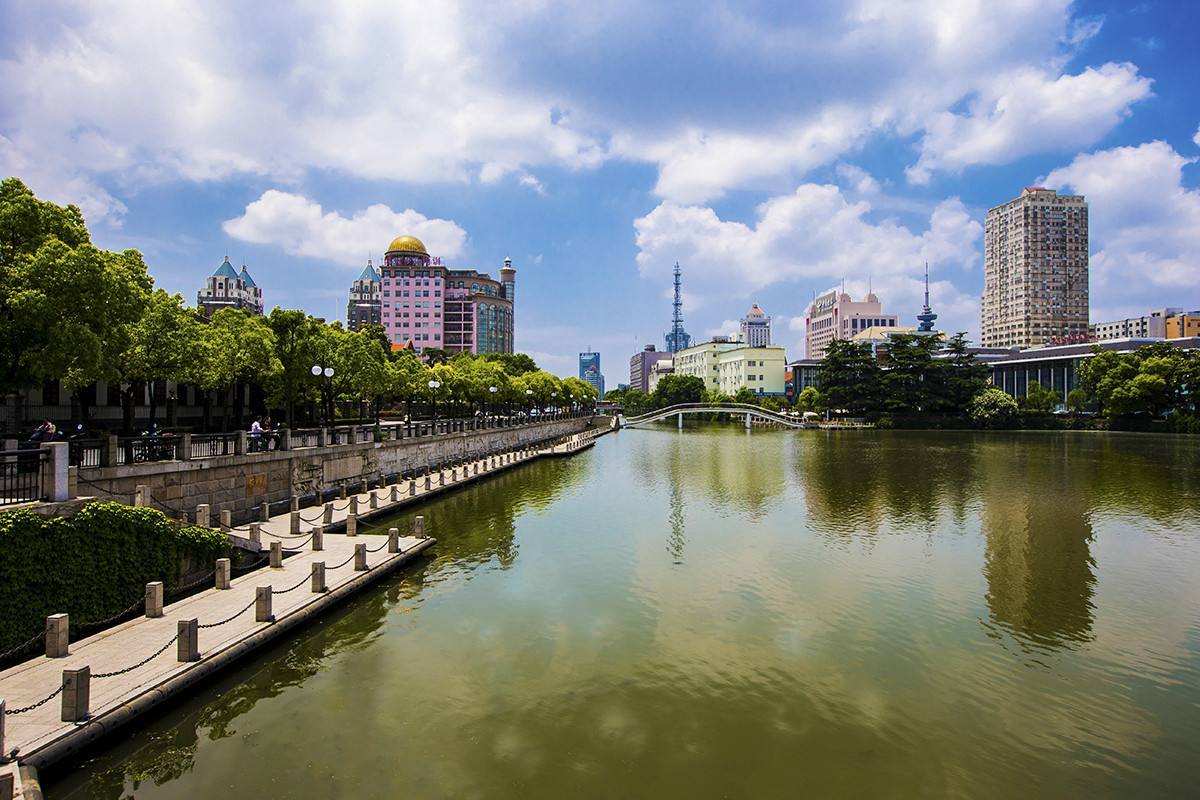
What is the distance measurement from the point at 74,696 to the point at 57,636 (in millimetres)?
3043

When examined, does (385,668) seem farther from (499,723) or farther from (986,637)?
(986,637)

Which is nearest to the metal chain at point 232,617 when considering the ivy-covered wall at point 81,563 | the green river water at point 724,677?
the green river water at point 724,677

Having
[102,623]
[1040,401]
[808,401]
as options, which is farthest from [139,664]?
[808,401]

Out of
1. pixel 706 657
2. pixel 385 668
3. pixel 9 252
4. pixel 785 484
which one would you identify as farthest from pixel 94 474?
pixel 785 484

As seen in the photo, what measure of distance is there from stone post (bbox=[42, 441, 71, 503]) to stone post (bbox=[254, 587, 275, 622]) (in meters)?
4.93

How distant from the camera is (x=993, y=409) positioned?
100812 millimetres

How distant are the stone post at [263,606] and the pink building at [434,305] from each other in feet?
481

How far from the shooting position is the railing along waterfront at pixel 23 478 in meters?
14.1

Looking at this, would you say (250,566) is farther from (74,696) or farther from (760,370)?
(760,370)

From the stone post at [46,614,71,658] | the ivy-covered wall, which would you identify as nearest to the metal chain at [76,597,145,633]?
the ivy-covered wall

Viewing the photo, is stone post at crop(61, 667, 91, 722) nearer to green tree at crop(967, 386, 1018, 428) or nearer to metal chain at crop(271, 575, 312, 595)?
metal chain at crop(271, 575, 312, 595)

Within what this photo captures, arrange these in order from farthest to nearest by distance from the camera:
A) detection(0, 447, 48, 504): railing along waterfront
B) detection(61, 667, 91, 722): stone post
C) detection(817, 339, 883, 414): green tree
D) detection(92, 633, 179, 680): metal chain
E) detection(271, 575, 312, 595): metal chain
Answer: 1. detection(817, 339, 883, 414): green tree
2. detection(271, 575, 312, 595): metal chain
3. detection(0, 447, 48, 504): railing along waterfront
4. detection(92, 633, 179, 680): metal chain
5. detection(61, 667, 91, 722): stone post

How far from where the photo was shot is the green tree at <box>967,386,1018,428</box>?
100750mm

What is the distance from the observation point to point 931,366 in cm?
10756
